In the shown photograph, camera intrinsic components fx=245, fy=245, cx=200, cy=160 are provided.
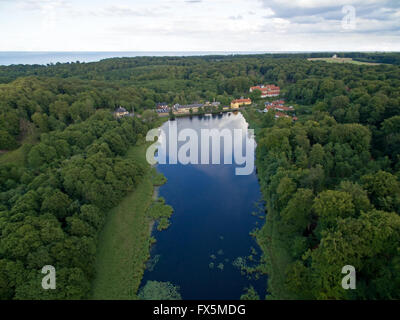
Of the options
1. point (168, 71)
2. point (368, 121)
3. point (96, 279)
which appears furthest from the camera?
point (168, 71)

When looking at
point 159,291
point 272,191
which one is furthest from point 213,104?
point 159,291

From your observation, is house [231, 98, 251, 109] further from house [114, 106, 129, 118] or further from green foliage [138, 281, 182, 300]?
green foliage [138, 281, 182, 300]

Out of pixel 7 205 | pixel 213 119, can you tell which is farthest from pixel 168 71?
pixel 7 205

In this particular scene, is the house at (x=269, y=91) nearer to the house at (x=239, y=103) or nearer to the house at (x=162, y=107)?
the house at (x=239, y=103)

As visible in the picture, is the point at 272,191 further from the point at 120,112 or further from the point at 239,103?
the point at 239,103

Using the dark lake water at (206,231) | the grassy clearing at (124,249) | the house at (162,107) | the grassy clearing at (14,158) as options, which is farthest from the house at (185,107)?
the grassy clearing at (124,249)

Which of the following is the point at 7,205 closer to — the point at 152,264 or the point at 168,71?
the point at 152,264
